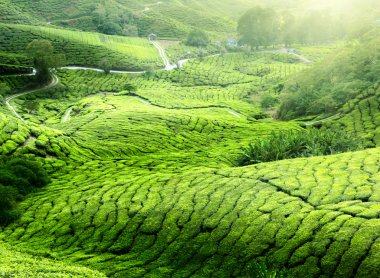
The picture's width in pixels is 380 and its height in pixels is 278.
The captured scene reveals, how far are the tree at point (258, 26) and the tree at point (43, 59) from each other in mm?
82744

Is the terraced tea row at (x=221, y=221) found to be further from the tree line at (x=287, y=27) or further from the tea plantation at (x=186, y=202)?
the tree line at (x=287, y=27)

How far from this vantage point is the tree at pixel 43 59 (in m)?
83.8

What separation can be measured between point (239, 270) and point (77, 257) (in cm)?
1019

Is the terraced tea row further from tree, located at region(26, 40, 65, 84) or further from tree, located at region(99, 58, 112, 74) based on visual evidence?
tree, located at region(99, 58, 112, 74)

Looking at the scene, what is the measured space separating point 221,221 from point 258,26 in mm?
A: 134131

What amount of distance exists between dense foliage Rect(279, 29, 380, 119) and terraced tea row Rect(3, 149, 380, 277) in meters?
33.3

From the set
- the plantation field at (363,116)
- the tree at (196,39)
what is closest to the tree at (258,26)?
the tree at (196,39)

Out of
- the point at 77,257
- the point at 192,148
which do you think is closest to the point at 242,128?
the point at 192,148

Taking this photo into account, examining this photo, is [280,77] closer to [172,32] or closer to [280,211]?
[172,32]

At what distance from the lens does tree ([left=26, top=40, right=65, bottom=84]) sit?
275ft

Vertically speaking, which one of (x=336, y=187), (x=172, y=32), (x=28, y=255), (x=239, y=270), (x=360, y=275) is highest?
(x=172, y=32)

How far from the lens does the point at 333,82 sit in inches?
2704

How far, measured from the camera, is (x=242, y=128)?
58.8 meters

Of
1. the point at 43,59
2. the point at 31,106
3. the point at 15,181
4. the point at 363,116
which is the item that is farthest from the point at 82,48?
the point at 15,181
